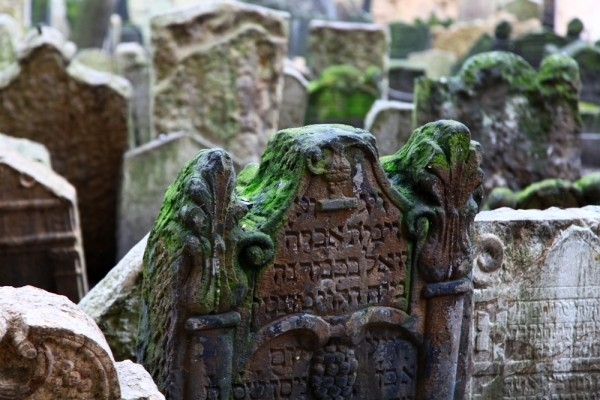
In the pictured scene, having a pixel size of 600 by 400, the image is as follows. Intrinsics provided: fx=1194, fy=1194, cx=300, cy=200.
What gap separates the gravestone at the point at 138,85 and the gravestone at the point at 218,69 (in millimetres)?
1094

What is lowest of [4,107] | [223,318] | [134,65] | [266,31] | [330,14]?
[223,318]

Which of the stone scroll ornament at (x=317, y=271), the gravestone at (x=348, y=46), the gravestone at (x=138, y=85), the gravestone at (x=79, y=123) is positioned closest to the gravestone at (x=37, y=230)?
the gravestone at (x=79, y=123)

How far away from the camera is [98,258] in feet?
25.5

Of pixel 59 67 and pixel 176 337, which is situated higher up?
pixel 59 67

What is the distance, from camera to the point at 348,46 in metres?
13.1

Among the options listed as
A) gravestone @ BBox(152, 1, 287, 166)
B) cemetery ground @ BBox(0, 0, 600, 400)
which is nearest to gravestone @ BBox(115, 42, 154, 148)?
gravestone @ BBox(152, 1, 287, 166)

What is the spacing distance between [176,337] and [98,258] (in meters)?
4.44

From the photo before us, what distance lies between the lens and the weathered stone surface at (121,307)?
14.1 ft

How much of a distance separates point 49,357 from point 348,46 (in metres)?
10.6

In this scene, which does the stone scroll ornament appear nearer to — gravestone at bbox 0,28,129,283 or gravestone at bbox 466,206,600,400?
gravestone at bbox 466,206,600,400

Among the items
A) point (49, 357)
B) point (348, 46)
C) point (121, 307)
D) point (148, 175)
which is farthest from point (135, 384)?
point (348, 46)

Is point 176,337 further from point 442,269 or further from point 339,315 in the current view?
point 442,269

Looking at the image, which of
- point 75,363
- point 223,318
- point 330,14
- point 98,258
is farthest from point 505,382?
point 330,14

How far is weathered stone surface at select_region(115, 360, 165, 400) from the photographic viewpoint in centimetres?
295
